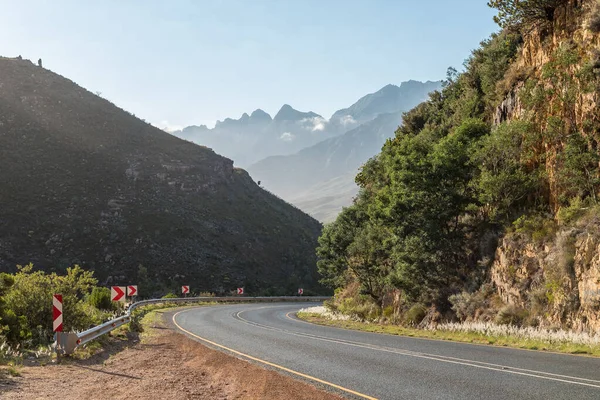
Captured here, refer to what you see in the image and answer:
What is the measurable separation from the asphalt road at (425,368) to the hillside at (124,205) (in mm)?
47340

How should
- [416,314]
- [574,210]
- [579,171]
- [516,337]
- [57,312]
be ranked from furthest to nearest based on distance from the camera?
[416,314]
[579,171]
[574,210]
[516,337]
[57,312]

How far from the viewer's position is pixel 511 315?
56.8ft

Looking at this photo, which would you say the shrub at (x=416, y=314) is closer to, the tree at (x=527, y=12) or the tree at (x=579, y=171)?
the tree at (x=579, y=171)

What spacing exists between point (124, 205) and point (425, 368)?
66842 mm

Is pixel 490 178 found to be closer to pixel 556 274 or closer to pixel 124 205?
pixel 556 274

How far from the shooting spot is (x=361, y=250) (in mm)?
30484

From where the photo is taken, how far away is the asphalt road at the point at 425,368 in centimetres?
786

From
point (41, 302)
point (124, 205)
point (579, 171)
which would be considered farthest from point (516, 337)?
point (124, 205)

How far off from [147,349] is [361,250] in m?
18.0

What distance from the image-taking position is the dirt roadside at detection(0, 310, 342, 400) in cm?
805

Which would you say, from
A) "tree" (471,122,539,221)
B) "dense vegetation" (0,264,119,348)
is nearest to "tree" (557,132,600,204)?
"tree" (471,122,539,221)

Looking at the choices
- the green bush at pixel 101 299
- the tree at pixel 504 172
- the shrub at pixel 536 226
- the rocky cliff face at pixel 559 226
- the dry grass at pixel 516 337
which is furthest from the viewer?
the green bush at pixel 101 299

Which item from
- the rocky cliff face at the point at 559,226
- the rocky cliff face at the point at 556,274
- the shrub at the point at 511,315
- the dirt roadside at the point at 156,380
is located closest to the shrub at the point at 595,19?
the rocky cliff face at the point at 559,226

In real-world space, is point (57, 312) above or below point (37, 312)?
above
